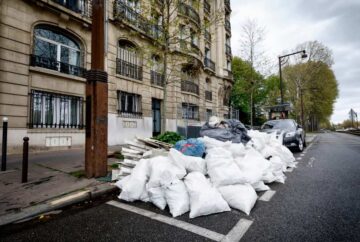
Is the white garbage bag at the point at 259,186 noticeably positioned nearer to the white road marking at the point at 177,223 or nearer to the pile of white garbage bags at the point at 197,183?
the pile of white garbage bags at the point at 197,183

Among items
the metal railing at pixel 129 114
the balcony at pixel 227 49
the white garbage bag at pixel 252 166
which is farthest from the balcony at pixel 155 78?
the balcony at pixel 227 49

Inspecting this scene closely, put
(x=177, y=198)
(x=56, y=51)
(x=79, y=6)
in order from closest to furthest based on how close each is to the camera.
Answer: (x=177, y=198)
(x=56, y=51)
(x=79, y=6)

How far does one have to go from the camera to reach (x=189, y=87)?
55.7 ft

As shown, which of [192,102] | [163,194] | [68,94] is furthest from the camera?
[192,102]

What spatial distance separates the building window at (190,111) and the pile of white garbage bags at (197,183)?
12467 millimetres

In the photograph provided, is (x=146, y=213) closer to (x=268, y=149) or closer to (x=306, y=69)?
(x=268, y=149)

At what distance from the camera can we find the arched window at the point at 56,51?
8422 mm

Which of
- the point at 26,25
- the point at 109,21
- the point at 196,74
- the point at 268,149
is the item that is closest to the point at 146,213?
the point at 268,149

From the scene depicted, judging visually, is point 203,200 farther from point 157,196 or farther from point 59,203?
point 59,203

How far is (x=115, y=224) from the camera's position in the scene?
8.20 feet

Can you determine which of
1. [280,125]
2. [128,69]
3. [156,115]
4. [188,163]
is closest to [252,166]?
[188,163]

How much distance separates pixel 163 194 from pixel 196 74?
1548 centimetres

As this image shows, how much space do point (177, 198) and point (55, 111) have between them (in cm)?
781

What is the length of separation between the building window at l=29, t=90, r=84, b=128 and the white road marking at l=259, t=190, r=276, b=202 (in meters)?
8.08
